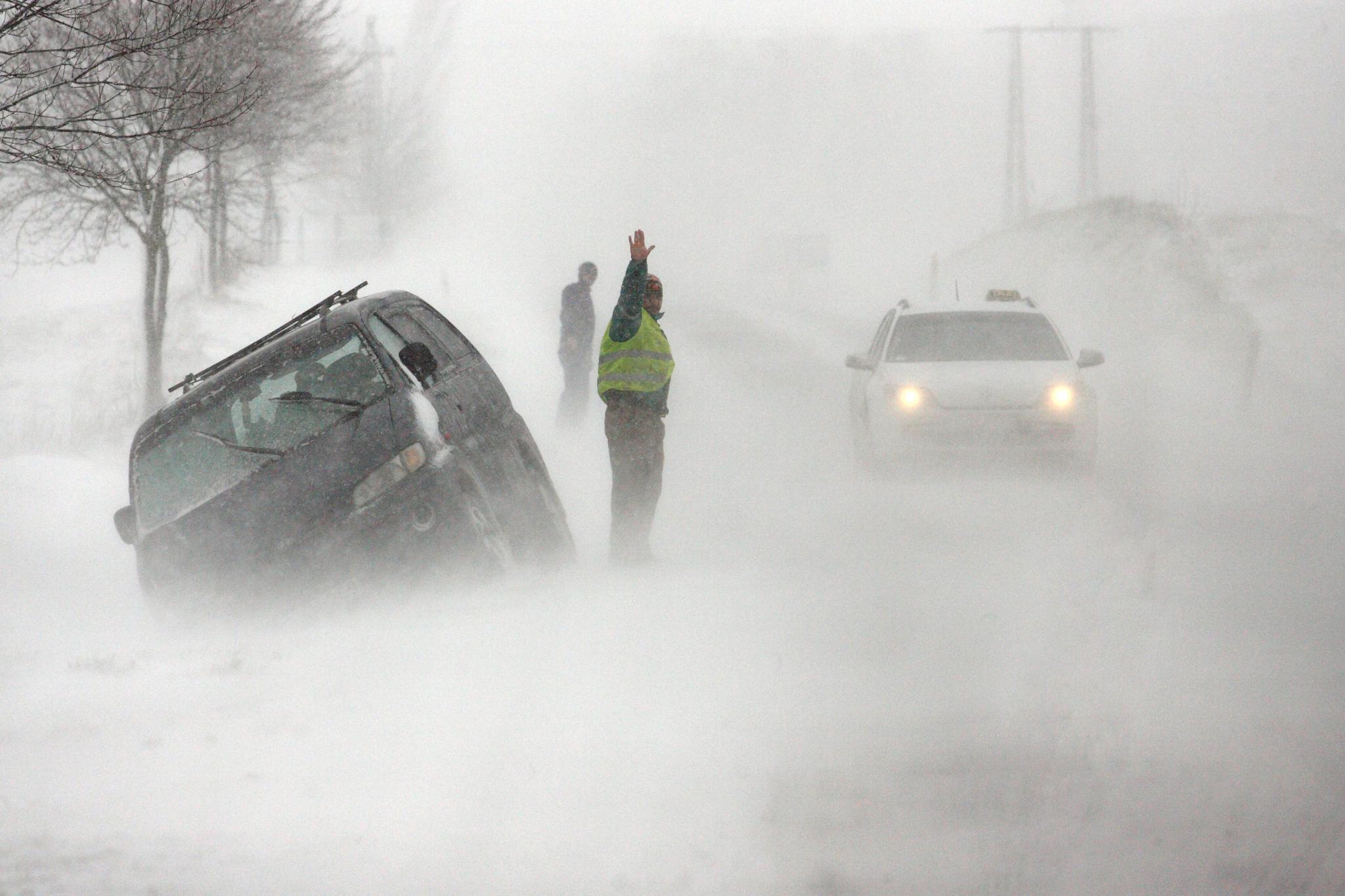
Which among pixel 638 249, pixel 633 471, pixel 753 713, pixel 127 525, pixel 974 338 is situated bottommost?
pixel 753 713

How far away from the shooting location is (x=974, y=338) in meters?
12.4

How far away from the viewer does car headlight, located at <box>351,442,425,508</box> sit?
663 centimetres

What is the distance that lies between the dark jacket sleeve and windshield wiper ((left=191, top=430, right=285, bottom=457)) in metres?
1.94

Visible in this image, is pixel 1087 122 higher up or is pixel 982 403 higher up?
pixel 1087 122

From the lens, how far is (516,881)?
4168 mm

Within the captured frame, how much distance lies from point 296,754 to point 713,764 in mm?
1482

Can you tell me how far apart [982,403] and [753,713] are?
6.01 m

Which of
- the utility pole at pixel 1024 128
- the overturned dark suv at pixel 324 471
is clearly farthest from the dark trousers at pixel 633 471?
the utility pole at pixel 1024 128

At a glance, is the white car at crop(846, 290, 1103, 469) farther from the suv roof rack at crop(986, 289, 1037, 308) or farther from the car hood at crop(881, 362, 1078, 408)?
the suv roof rack at crop(986, 289, 1037, 308)

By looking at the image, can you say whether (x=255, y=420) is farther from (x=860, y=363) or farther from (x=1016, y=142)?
(x=1016, y=142)

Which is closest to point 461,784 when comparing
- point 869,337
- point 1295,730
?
point 1295,730

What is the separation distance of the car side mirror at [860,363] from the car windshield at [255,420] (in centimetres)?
580

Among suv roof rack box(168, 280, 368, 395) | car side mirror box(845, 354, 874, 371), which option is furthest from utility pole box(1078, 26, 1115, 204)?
suv roof rack box(168, 280, 368, 395)

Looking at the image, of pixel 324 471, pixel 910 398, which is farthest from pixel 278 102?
pixel 324 471
